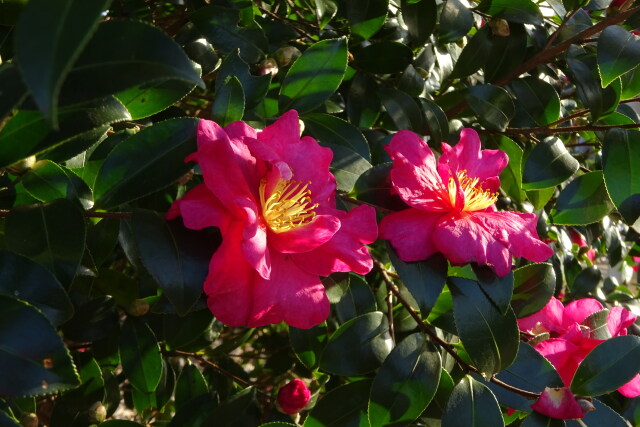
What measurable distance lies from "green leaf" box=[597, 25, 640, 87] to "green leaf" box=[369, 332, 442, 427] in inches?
19.0

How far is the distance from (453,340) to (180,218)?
1.95 feet

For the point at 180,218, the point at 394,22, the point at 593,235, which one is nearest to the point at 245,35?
the point at 394,22

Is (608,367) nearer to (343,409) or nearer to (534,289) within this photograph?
(534,289)

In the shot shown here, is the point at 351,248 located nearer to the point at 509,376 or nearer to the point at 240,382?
the point at 509,376

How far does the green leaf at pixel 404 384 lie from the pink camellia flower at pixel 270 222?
7.1 inches

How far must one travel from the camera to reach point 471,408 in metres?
0.85

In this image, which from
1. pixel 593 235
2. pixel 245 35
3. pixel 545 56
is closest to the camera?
pixel 245 35

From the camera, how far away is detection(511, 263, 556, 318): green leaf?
1.02 m

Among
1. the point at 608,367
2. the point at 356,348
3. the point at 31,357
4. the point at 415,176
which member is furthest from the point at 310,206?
the point at 608,367

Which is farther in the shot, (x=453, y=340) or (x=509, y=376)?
(x=453, y=340)

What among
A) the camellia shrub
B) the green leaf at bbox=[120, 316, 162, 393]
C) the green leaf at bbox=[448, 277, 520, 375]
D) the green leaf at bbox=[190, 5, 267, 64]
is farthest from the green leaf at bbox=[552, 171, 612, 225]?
the green leaf at bbox=[120, 316, 162, 393]

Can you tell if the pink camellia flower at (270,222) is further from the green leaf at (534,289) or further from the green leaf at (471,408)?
the green leaf at (534,289)

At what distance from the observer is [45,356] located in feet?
1.83

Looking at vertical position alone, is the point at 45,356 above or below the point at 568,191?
above
